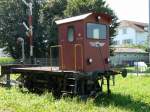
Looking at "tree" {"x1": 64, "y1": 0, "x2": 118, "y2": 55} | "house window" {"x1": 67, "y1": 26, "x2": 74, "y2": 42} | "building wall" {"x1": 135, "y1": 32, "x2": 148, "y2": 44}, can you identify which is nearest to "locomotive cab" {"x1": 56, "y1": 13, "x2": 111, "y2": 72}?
"house window" {"x1": 67, "y1": 26, "x2": 74, "y2": 42}

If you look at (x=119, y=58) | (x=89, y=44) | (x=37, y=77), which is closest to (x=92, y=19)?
(x=89, y=44)

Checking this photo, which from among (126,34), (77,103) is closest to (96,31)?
(77,103)

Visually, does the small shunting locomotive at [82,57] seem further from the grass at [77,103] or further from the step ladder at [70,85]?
the grass at [77,103]

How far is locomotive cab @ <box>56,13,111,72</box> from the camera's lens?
535 inches

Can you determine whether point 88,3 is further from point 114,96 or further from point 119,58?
point 114,96

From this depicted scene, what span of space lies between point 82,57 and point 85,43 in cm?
52

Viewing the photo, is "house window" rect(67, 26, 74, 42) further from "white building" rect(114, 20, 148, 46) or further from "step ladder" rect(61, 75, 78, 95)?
"white building" rect(114, 20, 148, 46)

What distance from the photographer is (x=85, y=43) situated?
44.6ft

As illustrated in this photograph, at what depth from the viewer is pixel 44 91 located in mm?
15172

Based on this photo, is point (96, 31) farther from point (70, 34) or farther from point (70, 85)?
point (70, 85)

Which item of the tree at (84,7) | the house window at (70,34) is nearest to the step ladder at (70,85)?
the house window at (70,34)

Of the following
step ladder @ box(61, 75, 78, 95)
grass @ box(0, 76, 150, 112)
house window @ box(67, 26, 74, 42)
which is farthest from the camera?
house window @ box(67, 26, 74, 42)

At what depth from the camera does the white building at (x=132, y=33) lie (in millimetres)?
88488

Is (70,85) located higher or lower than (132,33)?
lower
